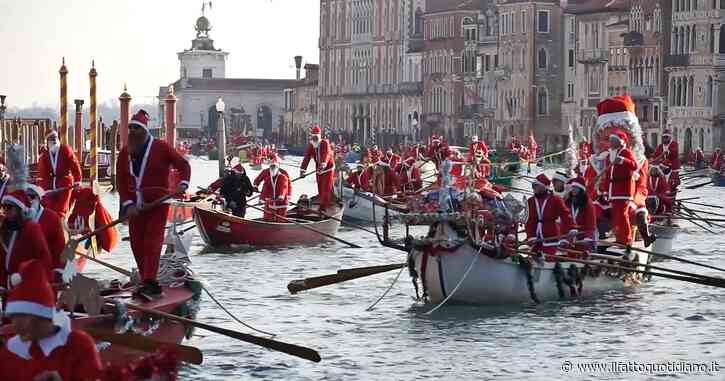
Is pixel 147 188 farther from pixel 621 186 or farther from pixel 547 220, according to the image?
pixel 621 186

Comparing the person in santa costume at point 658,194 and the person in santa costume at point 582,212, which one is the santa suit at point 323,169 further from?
the person in santa costume at point 582,212

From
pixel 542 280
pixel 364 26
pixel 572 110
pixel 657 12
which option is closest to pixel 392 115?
pixel 364 26

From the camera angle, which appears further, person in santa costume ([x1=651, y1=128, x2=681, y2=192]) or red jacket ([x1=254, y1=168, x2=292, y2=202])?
person in santa costume ([x1=651, y1=128, x2=681, y2=192])

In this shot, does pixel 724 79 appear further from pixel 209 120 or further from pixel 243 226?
pixel 209 120

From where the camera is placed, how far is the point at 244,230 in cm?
3069

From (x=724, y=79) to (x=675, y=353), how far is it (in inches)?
2749

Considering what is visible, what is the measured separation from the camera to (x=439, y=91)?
12794 centimetres

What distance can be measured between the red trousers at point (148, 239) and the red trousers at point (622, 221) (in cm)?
843

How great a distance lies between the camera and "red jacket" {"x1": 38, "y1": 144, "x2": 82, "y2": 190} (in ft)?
74.5

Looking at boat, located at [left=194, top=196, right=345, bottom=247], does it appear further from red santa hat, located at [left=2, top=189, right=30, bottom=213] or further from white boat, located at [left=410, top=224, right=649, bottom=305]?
red santa hat, located at [left=2, top=189, right=30, bottom=213]

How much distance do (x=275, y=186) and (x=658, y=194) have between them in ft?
21.1

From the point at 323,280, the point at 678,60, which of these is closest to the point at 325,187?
the point at 323,280

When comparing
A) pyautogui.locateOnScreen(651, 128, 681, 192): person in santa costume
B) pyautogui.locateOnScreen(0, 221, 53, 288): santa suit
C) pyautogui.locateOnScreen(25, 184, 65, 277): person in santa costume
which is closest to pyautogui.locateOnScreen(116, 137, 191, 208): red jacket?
pyautogui.locateOnScreen(25, 184, 65, 277): person in santa costume

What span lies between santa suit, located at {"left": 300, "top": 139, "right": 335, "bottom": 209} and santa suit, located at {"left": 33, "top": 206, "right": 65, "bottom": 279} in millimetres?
19532
